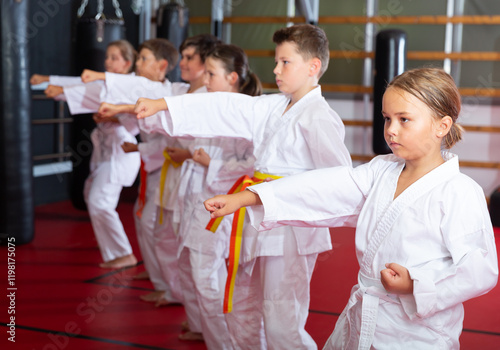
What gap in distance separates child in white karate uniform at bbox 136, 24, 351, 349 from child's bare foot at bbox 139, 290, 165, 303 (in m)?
1.22

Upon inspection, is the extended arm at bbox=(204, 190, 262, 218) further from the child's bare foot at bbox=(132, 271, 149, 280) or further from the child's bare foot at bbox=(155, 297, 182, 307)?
the child's bare foot at bbox=(132, 271, 149, 280)

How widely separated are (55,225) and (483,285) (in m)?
4.42

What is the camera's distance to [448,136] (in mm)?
1648

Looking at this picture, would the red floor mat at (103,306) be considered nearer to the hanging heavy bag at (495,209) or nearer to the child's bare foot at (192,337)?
the child's bare foot at (192,337)

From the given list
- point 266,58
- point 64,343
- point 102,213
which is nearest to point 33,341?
point 64,343

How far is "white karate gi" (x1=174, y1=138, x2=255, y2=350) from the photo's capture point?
105 inches

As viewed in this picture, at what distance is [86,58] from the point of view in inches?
221

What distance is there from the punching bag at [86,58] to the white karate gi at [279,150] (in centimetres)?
347

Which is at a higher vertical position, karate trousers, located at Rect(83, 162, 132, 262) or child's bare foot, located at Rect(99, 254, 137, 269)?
karate trousers, located at Rect(83, 162, 132, 262)

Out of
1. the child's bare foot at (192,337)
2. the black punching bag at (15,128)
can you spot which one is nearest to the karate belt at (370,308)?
the child's bare foot at (192,337)

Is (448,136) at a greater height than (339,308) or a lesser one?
greater

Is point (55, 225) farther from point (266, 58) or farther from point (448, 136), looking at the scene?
point (448, 136)

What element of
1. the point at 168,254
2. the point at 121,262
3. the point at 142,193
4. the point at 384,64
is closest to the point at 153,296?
the point at 168,254

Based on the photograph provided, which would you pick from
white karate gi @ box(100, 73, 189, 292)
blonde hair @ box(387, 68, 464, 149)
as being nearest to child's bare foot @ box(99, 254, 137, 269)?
white karate gi @ box(100, 73, 189, 292)
